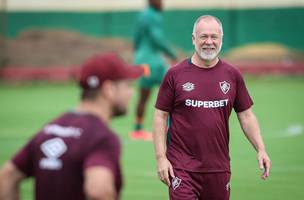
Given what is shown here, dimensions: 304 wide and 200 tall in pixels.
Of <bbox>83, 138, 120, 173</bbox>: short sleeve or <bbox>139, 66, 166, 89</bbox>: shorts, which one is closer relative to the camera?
<bbox>83, 138, 120, 173</bbox>: short sleeve

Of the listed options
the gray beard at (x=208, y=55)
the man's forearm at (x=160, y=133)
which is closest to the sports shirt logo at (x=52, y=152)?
the man's forearm at (x=160, y=133)

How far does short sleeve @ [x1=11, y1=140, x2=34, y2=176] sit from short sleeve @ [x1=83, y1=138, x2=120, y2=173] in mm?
429

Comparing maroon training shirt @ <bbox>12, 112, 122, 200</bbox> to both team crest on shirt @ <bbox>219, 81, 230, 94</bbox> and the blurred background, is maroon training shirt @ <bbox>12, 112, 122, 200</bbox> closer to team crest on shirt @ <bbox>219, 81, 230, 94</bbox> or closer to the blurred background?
team crest on shirt @ <bbox>219, 81, 230, 94</bbox>

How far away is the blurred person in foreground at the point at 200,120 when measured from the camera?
736 centimetres

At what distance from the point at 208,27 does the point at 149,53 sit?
29.9 feet

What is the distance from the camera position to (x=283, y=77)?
30203 mm

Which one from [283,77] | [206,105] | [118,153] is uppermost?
[118,153]

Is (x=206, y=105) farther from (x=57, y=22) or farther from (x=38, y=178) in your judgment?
(x=57, y=22)

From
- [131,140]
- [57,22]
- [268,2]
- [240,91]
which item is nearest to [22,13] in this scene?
[57,22]

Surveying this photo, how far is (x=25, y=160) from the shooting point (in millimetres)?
5039

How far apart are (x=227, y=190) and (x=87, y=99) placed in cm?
288

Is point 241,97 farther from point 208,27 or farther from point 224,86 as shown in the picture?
point 208,27

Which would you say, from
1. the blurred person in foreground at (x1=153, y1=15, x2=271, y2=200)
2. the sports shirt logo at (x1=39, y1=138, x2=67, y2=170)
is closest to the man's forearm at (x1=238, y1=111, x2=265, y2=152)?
the blurred person in foreground at (x1=153, y1=15, x2=271, y2=200)

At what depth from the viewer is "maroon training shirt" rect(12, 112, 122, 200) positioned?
4762 millimetres
